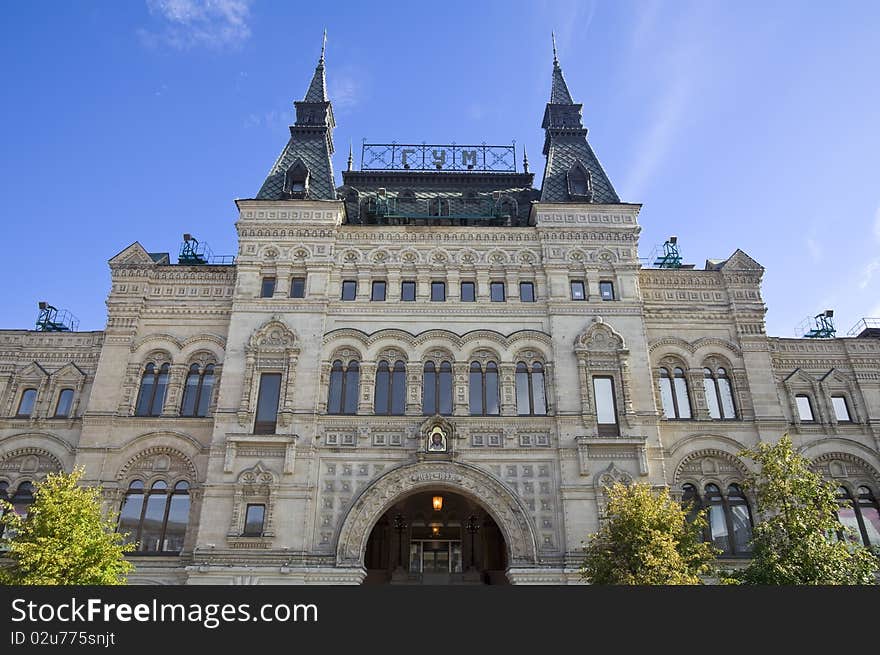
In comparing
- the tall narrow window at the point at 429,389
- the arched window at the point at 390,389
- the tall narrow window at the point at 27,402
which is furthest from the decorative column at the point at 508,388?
the tall narrow window at the point at 27,402

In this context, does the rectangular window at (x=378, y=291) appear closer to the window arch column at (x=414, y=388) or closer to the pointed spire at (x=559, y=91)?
the window arch column at (x=414, y=388)

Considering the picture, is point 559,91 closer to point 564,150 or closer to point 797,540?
point 564,150

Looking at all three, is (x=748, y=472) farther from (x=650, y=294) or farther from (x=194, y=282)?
(x=194, y=282)

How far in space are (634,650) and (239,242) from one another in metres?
26.2

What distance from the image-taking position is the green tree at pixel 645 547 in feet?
67.5

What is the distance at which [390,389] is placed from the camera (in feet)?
95.6

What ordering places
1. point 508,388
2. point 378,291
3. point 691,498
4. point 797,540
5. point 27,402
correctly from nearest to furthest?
1. point 797,540
2. point 691,498
3. point 508,388
4. point 27,402
5. point 378,291

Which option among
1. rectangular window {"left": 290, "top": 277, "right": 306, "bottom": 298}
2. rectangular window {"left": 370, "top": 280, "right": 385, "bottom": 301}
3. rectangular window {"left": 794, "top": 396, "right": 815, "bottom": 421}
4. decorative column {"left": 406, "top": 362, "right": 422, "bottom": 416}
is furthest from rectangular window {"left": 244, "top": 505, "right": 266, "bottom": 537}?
rectangular window {"left": 794, "top": 396, "right": 815, "bottom": 421}

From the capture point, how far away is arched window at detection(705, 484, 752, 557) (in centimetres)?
2728

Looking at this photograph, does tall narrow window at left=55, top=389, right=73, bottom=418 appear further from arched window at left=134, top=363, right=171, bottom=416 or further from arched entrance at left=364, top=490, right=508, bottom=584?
arched entrance at left=364, top=490, right=508, bottom=584

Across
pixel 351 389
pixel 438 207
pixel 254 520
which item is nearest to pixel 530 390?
pixel 351 389

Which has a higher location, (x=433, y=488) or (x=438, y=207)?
(x=438, y=207)

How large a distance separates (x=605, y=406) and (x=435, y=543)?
1028cm

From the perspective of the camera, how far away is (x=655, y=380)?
30219 mm
